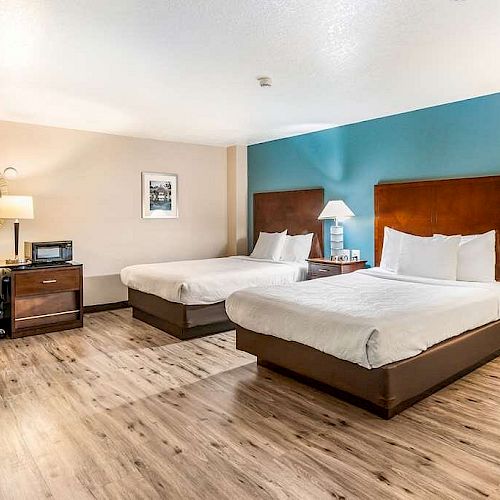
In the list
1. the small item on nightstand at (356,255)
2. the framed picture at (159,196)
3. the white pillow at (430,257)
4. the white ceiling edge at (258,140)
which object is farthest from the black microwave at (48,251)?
the white pillow at (430,257)

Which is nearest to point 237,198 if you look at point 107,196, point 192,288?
point 107,196

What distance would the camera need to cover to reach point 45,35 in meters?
2.71

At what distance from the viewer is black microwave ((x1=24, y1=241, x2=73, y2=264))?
15.5 feet

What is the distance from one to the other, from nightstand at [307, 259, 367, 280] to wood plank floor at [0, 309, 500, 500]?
5.75 feet

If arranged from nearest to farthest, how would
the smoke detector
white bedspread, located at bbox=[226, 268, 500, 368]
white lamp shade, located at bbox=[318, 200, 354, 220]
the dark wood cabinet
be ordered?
white bedspread, located at bbox=[226, 268, 500, 368], the smoke detector, the dark wood cabinet, white lamp shade, located at bbox=[318, 200, 354, 220]

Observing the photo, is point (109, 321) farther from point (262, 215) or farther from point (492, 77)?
point (492, 77)

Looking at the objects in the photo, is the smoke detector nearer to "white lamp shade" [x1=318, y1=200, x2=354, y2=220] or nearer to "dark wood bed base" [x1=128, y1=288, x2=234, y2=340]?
"white lamp shade" [x1=318, y1=200, x2=354, y2=220]

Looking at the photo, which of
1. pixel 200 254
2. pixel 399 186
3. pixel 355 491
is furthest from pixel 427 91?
pixel 200 254

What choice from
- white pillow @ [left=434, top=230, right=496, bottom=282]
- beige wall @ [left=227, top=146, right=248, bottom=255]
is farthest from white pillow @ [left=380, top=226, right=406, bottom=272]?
beige wall @ [left=227, top=146, right=248, bottom=255]

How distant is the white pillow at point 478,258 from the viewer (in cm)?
388

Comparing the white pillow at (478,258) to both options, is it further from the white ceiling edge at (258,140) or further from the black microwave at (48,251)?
the black microwave at (48,251)

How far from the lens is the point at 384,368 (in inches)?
98.0

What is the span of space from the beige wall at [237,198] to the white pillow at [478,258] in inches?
144

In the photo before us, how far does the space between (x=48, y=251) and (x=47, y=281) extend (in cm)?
38
